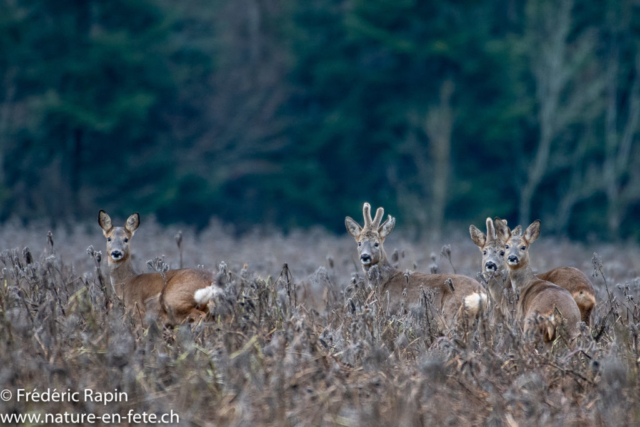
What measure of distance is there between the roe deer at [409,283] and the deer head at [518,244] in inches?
20.5

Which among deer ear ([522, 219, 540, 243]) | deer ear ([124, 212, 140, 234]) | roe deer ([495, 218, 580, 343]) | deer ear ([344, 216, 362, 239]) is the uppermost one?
deer ear ([344, 216, 362, 239])

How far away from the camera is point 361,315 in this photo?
5.23 m

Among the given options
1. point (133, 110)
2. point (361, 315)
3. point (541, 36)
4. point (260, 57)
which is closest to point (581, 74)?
point (541, 36)

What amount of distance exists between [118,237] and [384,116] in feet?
66.9

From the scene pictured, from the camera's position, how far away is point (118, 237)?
759 cm

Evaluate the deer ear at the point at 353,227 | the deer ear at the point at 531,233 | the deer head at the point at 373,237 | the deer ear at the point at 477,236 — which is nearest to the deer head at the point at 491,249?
the deer ear at the point at 477,236

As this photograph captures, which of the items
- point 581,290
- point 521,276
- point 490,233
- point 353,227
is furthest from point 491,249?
point 353,227

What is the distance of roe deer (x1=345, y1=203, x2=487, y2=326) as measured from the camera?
21.9 ft

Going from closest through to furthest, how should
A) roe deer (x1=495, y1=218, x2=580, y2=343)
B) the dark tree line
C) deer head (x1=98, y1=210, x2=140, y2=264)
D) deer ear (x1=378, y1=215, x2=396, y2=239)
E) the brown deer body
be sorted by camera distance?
roe deer (x1=495, y1=218, x2=580, y2=343)
the brown deer body
deer head (x1=98, y1=210, x2=140, y2=264)
deer ear (x1=378, y1=215, x2=396, y2=239)
the dark tree line

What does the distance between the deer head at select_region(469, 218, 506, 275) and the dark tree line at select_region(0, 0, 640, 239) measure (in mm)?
17500

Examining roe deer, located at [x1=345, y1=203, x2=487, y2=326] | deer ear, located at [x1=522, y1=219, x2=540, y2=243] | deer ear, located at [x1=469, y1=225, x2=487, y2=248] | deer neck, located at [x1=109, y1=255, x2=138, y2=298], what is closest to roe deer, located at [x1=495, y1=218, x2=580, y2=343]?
deer ear, located at [x1=522, y1=219, x2=540, y2=243]

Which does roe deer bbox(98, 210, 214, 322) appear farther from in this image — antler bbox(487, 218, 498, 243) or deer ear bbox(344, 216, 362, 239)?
antler bbox(487, 218, 498, 243)

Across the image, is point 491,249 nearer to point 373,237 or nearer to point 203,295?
point 373,237

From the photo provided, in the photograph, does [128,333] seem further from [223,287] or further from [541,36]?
[541,36]
